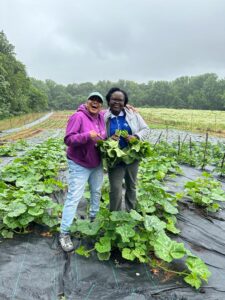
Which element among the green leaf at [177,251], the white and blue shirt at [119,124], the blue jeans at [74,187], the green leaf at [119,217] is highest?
the white and blue shirt at [119,124]

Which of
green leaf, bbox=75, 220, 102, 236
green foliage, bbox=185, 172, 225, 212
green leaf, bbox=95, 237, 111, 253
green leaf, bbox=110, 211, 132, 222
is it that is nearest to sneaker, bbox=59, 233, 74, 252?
green leaf, bbox=75, 220, 102, 236

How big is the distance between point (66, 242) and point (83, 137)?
1153mm

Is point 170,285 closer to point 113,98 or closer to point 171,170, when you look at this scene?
point 113,98

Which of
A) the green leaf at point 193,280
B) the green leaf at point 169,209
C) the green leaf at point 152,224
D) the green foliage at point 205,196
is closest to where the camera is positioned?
the green leaf at point 193,280

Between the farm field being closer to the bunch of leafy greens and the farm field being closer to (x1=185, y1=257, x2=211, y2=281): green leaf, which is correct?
(x1=185, y1=257, x2=211, y2=281): green leaf

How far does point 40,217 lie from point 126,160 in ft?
4.45

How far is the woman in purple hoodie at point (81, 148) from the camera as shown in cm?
277

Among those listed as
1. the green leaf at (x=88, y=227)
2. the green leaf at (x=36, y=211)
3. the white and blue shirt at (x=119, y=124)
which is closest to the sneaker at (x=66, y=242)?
the green leaf at (x=88, y=227)

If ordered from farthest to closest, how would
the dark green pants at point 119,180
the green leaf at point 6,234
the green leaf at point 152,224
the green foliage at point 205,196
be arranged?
the green foliage at point 205,196
the green leaf at point 6,234
the dark green pants at point 119,180
the green leaf at point 152,224

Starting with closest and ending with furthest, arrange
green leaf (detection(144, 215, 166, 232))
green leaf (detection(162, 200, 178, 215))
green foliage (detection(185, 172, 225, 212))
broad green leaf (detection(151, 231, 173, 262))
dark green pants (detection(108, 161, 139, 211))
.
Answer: broad green leaf (detection(151, 231, 173, 262)) < green leaf (detection(144, 215, 166, 232)) < dark green pants (detection(108, 161, 139, 211)) < green leaf (detection(162, 200, 178, 215)) < green foliage (detection(185, 172, 225, 212))

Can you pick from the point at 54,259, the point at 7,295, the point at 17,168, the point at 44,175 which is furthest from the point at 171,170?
the point at 7,295

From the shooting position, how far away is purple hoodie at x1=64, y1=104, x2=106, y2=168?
8.97ft

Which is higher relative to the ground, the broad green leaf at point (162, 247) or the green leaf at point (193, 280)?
the broad green leaf at point (162, 247)

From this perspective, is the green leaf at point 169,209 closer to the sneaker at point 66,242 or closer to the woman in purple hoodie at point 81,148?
the woman in purple hoodie at point 81,148
